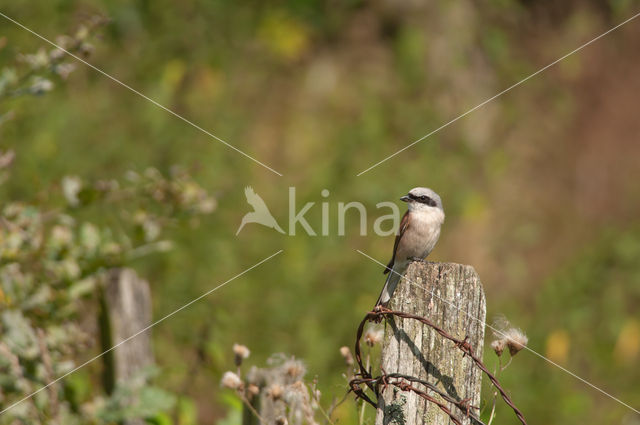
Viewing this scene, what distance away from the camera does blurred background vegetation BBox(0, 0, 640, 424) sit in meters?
4.54

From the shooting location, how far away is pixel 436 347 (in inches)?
93.9

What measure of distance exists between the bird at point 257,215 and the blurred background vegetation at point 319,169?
0.35 feet

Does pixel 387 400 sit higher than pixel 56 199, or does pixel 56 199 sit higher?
pixel 56 199

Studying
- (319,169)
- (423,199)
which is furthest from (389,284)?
(319,169)

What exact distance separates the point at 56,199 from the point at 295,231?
8.06 feet

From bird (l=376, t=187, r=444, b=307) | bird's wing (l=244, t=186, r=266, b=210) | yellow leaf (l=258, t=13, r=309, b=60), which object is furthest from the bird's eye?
yellow leaf (l=258, t=13, r=309, b=60)

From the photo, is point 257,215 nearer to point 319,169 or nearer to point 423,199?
point 319,169

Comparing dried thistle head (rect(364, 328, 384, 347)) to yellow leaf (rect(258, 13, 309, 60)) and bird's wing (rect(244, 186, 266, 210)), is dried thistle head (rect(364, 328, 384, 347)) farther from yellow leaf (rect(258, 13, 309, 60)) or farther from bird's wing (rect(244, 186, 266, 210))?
yellow leaf (rect(258, 13, 309, 60))

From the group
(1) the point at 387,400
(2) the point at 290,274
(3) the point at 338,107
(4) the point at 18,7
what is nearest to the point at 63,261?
(1) the point at 387,400

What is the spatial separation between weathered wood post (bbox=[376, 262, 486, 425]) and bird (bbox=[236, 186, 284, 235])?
16.3ft

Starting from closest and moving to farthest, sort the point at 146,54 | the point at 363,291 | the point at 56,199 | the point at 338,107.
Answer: the point at 56,199, the point at 363,291, the point at 146,54, the point at 338,107

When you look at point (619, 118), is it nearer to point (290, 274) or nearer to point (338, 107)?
point (338, 107)

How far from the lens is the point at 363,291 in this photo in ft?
23.6

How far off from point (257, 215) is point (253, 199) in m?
0.17
